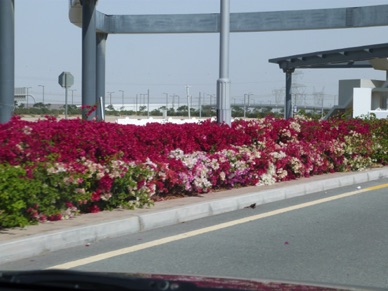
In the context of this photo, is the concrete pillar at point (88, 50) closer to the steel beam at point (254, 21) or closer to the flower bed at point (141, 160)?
the steel beam at point (254, 21)

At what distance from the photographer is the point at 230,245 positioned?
26.0 feet

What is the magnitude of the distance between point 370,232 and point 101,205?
380 cm

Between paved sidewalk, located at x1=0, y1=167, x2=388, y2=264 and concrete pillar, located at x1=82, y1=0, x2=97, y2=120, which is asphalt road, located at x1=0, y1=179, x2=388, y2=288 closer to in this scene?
paved sidewalk, located at x1=0, y1=167, x2=388, y2=264

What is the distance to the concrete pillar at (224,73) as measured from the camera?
13.3m

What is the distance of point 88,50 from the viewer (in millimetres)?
19828

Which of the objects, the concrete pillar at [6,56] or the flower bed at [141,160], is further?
the concrete pillar at [6,56]

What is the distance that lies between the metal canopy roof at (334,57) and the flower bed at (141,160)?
2292 centimetres

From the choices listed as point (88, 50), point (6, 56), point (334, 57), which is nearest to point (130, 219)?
point (6, 56)

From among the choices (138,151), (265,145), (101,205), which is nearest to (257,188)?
(265,145)

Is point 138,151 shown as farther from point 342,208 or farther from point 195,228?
point 342,208

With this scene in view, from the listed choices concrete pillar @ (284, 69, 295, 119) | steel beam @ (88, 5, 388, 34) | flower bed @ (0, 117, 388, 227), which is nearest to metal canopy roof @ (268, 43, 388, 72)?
concrete pillar @ (284, 69, 295, 119)

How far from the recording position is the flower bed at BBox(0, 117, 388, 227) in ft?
26.8

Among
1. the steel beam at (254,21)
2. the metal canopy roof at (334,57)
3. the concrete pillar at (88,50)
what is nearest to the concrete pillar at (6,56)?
the concrete pillar at (88,50)

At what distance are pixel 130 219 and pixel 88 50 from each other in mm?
12214
